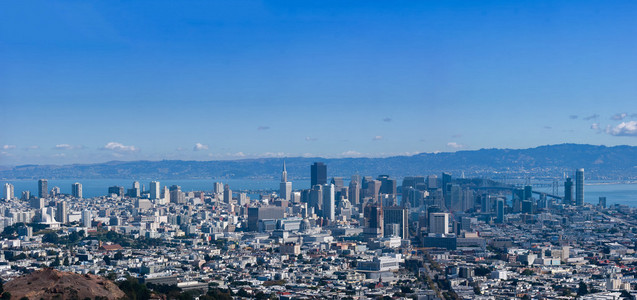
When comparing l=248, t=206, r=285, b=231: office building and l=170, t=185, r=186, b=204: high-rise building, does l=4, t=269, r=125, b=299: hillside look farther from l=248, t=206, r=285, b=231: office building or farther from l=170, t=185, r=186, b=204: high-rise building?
l=170, t=185, r=186, b=204: high-rise building

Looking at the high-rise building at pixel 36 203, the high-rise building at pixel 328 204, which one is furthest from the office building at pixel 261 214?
the high-rise building at pixel 36 203

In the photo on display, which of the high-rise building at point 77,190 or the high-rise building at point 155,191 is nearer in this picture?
the high-rise building at point 155,191

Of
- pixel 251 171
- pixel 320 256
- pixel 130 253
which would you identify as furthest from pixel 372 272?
pixel 251 171

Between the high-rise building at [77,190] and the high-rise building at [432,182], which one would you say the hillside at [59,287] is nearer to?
the high-rise building at [77,190]

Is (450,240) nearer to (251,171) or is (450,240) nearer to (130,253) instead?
(130,253)

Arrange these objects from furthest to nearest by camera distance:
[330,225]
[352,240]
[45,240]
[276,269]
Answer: [330,225] → [352,240] → [45,240] → [276,269]

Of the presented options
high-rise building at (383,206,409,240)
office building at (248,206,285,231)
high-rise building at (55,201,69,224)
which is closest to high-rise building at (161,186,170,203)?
office building at (248,206,285,231)

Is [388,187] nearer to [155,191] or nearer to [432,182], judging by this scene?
[432,182]
